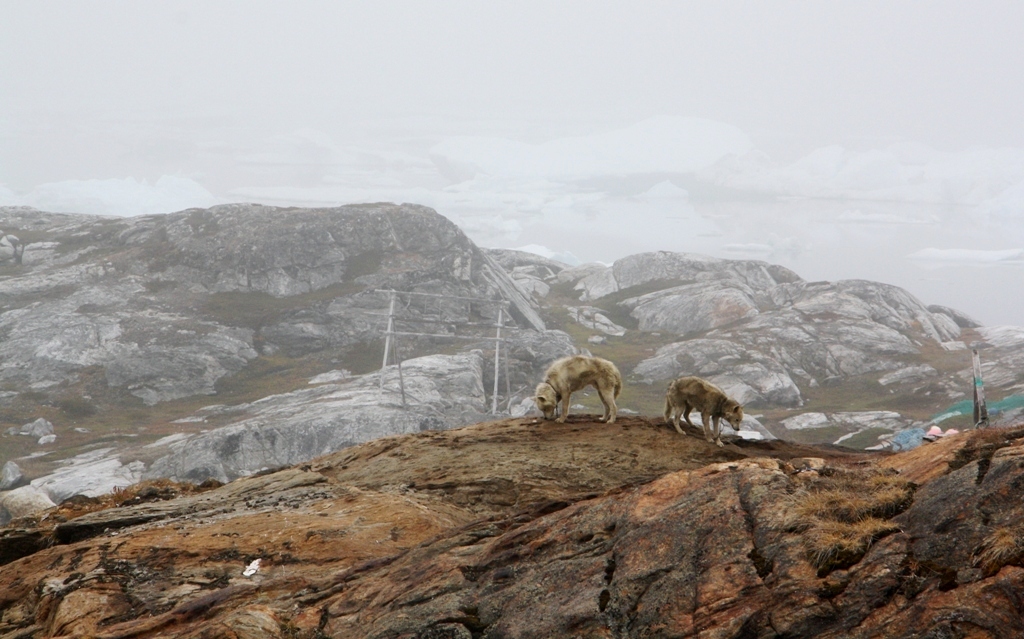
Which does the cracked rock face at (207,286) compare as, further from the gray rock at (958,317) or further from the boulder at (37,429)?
the gray rock at (958,317)

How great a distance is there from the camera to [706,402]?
17.1 m

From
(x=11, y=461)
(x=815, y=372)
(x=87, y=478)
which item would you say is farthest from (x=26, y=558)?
(x=815, y=372)

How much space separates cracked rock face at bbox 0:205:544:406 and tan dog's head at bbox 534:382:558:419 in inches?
3579

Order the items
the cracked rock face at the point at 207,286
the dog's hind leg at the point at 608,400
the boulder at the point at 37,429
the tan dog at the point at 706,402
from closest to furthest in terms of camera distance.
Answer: the tan dog at the point at 706,402 → the dog's hind leg at the point at 608,400 → the boulder at the point at 37,429 → the cracked rock face at the point at 207,286

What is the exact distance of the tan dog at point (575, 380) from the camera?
18.1 metres

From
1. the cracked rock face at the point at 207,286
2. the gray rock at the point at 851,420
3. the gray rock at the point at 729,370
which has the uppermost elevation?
the cracked rock face at the point at 207,286

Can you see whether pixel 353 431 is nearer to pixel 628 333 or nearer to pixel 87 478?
pixel 87 478

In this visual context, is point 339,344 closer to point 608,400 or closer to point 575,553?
point 608,400

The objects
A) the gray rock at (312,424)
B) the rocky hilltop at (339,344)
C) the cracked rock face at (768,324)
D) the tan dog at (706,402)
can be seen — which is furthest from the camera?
the cracked rock face at (768,324)

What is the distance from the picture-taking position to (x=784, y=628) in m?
7.51

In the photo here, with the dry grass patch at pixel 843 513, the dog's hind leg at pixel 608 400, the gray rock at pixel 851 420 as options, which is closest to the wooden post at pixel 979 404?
the dog's hind leg at pixel 608 400

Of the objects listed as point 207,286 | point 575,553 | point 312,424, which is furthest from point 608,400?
point 207,286

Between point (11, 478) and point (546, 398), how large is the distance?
65.4 m

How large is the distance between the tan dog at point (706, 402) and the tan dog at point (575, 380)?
152 cm
